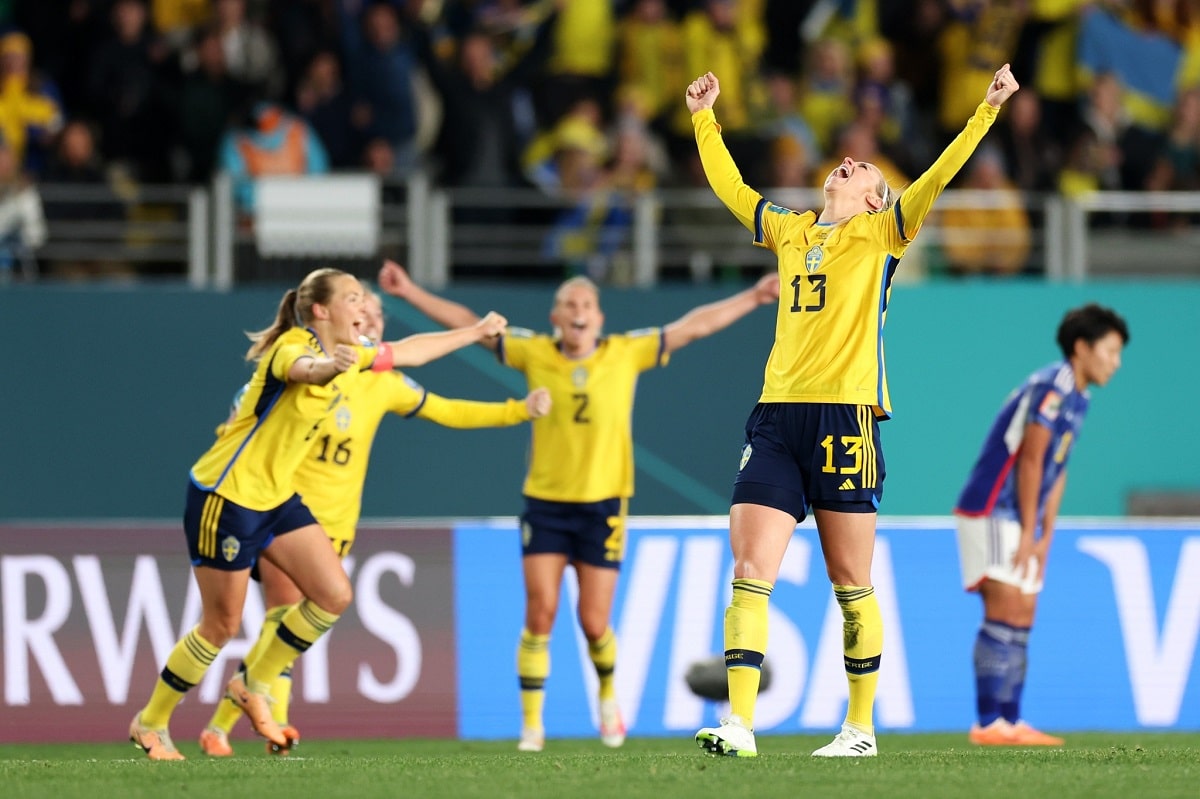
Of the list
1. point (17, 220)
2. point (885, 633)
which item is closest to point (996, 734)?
point (885, 633)

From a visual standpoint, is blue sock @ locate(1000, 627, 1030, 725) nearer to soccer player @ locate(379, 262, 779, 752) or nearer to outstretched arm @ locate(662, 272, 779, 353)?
soccer player @ locate(379, 262, 779, 752)

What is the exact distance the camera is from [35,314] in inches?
572

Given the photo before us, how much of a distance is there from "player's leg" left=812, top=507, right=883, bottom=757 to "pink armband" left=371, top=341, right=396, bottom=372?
2.27 meters

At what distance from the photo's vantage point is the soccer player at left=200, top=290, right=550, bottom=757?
31.9ft

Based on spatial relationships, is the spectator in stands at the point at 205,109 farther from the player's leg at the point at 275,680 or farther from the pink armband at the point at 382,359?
the pink armband at the point at 382,359

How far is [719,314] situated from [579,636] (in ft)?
7.88

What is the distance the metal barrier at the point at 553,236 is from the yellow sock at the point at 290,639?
552 cm

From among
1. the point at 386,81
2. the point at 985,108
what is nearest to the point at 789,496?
the point at 985,108

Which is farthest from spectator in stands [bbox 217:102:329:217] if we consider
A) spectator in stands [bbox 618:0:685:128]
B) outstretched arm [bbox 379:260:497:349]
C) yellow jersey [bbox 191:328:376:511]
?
yellow jersey [bbox 191:328:376:511]

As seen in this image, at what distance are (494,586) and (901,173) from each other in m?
5.90

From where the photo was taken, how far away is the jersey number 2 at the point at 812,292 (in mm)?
7395

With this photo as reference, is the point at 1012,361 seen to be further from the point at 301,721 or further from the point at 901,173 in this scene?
the point at 301,721

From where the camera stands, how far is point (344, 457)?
32.5 ft

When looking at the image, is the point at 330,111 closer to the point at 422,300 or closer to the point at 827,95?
the point at 827,95
